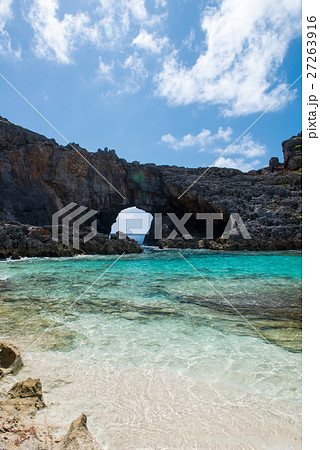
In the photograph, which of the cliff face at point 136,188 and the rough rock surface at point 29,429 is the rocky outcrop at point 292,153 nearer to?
the cliff face at point 136,188

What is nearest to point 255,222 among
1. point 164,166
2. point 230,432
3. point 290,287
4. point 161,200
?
point 161,200

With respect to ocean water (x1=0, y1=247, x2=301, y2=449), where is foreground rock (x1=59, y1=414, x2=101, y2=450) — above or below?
above

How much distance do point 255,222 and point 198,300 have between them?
98.2 ft

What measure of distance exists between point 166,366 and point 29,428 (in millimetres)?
2069

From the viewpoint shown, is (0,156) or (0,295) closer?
(0,295)

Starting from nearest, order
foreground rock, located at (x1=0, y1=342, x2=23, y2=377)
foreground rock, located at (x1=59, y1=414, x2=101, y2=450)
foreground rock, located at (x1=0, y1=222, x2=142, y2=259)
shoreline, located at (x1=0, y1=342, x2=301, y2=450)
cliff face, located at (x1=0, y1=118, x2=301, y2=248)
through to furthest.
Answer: foreground rock, located at (x1=59, y1=414, x2=101, y2=450)
shoreline, located at (x1=0, y1=342, x2=301, y2=450)
foreground rock, located at (x1=0, y1=342, x2=23, y2=377)
foreground rock, located at (x1=0, y1=222, x2=142, y2=259)
cliff face, located at (x1=0, y1=118, x2=301, y2=248)

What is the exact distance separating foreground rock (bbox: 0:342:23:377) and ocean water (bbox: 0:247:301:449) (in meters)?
0.13

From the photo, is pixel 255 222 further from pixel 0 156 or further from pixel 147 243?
pixel 0 156

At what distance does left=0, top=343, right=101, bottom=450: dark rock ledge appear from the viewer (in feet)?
6.25

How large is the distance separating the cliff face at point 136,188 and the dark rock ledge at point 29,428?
33049mm

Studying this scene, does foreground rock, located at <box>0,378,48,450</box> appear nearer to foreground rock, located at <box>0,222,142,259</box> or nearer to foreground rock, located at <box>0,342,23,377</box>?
foreground rock, located at <box>0,342,23,377</box>

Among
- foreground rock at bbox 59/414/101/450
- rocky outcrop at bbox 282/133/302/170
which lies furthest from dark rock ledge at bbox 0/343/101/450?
rocky outcrop at bbox 282/133/302/170

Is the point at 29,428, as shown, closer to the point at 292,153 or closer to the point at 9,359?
the point at 9,359
